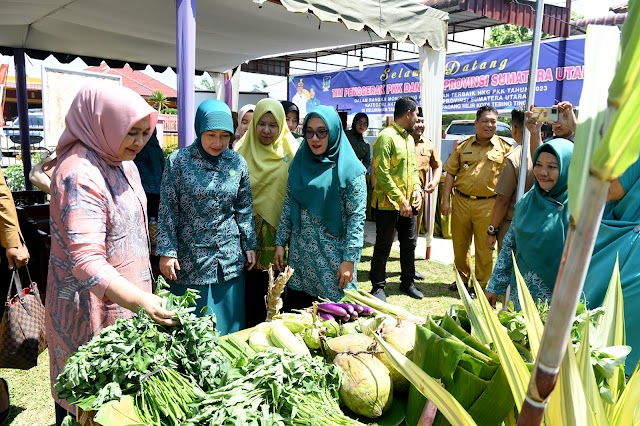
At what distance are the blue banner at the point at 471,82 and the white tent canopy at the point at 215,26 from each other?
286 cm

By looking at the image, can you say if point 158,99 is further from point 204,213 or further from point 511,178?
point 204,213

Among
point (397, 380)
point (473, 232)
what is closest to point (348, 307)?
point (397, 380)

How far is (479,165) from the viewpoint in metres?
4.45

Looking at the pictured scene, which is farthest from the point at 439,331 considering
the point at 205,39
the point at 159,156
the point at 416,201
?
the point at 205,39

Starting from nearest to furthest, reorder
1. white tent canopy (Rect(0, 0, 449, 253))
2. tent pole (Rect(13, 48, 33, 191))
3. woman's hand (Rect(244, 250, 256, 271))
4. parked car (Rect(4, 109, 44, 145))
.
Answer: woman's hand (Rect(244, 250, 256, 271)) < white tent canopy (Rect(0, 0, 449, 253)) < tent pole (Rect(13, 48, 33, 191)) < parked car (Rect(4, 109, 44, 145))

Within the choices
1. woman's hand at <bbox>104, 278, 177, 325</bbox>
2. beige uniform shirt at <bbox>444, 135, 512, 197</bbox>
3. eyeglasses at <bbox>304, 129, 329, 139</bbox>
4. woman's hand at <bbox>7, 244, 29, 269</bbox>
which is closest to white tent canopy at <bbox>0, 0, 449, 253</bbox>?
beige uniform shirt at <bbox>444, 135, 512, 197</bbox>

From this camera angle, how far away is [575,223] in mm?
426

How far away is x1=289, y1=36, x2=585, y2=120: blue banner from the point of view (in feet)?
25.9

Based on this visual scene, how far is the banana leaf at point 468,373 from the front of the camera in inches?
39.6

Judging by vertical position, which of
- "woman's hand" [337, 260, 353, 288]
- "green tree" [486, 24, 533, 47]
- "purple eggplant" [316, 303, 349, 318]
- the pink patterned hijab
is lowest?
"woman's hand" [337, 260, 353, 288]

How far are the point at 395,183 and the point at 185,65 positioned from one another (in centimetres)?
230

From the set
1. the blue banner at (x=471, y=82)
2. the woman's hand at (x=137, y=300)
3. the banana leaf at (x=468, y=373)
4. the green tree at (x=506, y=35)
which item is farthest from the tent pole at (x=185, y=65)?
the green tree at (x=506, y=35)

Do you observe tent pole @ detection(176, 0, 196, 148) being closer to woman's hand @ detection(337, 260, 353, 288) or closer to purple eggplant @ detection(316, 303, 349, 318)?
woman's hand @ detection(337, 260, 353, 288)

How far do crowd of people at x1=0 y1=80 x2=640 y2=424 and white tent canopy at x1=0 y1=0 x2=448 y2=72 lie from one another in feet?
4.33
